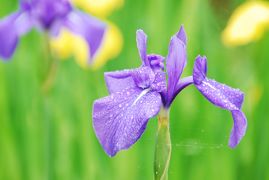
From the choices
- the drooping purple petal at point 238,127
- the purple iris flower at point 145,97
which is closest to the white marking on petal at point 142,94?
the purple iris flower at point 145,97

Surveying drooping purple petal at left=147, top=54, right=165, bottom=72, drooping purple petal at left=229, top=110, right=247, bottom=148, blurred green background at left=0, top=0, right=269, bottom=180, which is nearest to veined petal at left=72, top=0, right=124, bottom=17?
blurred green background at left=0, top=0, right=269, bottom=180

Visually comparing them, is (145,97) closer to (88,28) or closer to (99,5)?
(88,28)

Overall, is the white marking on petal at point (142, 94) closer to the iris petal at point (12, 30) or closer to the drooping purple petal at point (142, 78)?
Answer: the drooping purple petal at point (142, 78)

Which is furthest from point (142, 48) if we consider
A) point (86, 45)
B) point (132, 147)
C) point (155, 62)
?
point (86, 45)

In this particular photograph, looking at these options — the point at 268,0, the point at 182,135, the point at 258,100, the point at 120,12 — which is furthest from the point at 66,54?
the point at 268,0

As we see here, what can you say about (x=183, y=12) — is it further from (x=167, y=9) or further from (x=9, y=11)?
(x=9, y=11)

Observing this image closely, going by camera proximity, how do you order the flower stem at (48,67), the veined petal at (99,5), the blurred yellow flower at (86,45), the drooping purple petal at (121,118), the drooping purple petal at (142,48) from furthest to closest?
the veined petal at (99,5) → the blurred yellow flower at (86,45) → the flower stem at (48,67) → the drooping purple petal at (142,48) → the drooping purple petal at (121,118)
